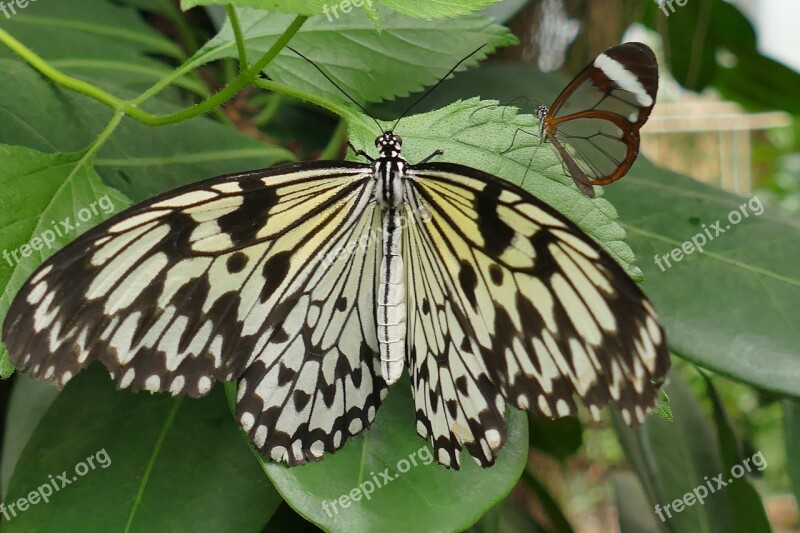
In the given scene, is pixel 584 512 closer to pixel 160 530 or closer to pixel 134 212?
pixel 160 530

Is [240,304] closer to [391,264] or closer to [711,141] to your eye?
[391,264]

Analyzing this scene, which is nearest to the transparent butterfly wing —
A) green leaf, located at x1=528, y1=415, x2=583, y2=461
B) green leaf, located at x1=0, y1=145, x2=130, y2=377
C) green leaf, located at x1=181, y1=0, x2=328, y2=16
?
green leaf, located at x1=181, y1=0, x2=328, y2=16

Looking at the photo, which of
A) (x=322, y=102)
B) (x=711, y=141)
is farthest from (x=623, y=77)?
(x=711, y=141)

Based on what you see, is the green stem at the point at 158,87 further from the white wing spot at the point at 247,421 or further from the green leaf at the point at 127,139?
the white wing spot at the point at 247,421

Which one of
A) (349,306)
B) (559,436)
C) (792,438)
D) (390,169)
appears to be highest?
(390,169)

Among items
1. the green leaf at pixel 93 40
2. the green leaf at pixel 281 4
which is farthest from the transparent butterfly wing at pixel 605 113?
the green leaf at pixel 93 40
